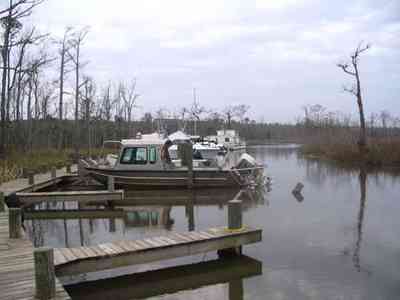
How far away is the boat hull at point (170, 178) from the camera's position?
15.5 meters

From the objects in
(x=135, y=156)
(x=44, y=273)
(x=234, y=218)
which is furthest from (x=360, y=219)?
(x=135, y=156)

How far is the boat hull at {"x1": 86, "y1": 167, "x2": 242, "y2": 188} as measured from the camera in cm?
1550

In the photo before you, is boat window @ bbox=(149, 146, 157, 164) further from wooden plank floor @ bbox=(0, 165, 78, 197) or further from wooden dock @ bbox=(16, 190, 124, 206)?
wooden dock @ bbox=(16, 190, 124, 206)

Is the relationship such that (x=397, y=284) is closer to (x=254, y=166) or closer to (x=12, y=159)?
(x=254, y=166)

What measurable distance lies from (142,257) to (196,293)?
38.1 inches

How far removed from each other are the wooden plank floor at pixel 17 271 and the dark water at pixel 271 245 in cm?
85

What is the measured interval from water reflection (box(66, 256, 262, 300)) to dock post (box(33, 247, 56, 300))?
5.13 feet

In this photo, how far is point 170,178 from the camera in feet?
51.2

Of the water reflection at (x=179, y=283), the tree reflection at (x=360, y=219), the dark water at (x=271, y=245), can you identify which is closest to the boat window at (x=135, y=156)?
the dark water at (x=271, y=245)

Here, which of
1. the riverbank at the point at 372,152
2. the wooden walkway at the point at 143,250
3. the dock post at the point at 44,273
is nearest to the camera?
the dock post at the point at 44,273

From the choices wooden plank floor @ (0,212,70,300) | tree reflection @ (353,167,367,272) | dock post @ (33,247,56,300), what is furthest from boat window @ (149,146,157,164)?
dock post @ (33,247,56,300)

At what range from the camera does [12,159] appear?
62.3 ft

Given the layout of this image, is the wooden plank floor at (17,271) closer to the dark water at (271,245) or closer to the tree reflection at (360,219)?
the dark water at (271,245)

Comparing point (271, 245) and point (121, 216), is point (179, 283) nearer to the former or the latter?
point (271, 245)
